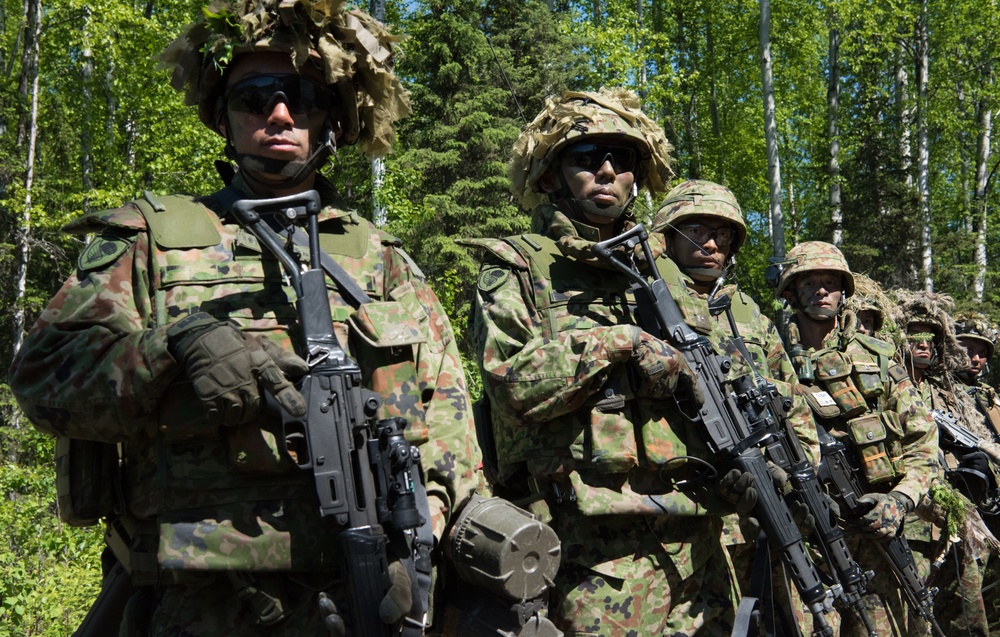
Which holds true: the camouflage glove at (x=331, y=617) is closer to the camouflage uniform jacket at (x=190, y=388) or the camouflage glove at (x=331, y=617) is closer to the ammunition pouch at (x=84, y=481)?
the camouflage uniform jacket at (x=190, y=388)

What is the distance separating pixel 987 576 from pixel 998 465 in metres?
1.15

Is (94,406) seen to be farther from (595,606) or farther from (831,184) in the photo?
(831,184)

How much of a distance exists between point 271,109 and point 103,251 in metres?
0.71

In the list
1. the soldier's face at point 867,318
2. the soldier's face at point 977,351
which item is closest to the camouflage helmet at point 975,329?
the soldier's face at point 977,351

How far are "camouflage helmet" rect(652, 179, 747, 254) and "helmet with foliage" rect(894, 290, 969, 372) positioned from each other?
18.5ft

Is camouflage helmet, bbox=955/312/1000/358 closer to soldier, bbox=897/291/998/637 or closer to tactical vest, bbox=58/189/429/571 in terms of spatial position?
soldier, bbox=897/291/998/637

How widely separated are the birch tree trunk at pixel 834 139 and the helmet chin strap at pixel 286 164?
20855mm

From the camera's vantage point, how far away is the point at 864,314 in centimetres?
962

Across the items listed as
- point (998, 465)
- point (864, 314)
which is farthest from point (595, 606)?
point (998, 465)

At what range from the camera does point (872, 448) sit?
729 cm

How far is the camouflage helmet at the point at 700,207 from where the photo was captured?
20.6 ft

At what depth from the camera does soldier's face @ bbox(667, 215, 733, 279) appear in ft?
20.4

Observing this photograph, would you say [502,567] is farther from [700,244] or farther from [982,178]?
[982,178]

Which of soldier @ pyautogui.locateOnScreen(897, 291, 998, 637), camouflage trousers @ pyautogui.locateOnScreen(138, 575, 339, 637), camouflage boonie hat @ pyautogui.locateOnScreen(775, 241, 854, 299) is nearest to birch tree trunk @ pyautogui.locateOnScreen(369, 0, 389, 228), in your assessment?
soldier @ pyautogui.locateOnScreen(897, 291, 998, 637)
